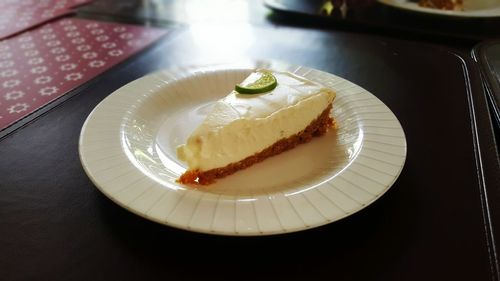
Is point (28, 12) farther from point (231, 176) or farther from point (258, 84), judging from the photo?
point (231, 176)

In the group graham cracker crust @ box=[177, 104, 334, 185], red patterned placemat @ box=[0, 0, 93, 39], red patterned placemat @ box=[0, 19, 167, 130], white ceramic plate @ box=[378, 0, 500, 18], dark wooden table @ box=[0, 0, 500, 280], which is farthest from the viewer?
red patterned placemat @ box=[0, 0, 93, 39]

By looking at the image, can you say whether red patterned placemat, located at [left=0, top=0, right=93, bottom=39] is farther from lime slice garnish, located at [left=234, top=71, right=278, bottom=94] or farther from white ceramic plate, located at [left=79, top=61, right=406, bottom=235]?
lime slice garnish, located at [left=234, top=71, right=278, bottom=94]

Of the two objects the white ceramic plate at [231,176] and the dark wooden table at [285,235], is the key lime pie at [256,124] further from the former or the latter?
the dark wooden table at [285,235]

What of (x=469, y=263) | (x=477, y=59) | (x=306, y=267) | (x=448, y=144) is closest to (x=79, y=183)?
(x=306, y=267)

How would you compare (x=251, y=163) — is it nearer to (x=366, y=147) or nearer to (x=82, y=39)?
(x=366, y=147)

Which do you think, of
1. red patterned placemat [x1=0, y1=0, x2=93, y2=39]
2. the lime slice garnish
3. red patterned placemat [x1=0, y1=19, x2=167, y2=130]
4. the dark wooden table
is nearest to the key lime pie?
the lime slice garnish

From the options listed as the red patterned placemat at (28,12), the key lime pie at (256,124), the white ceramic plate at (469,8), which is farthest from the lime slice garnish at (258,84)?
the red patterned placemat at (28,12)

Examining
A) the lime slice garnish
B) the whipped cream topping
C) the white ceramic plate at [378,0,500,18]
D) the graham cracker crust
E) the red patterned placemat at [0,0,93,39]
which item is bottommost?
the red patterned placemat at [0,0,93,39]
